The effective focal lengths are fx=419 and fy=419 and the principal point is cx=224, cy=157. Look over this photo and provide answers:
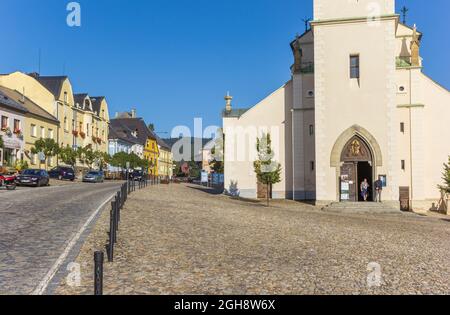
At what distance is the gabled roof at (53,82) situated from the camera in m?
49.3

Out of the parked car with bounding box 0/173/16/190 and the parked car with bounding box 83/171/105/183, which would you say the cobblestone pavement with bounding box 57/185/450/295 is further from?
the parked car with bounding box 83/171/105/183

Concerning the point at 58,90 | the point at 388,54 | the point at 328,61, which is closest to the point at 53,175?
the point at 58,90

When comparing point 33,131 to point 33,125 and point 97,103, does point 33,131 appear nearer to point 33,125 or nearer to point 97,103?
point 33,125

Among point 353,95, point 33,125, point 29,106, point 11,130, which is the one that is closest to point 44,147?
point 11,130

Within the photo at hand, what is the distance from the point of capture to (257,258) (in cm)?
904

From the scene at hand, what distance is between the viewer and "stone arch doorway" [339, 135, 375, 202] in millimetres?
26266

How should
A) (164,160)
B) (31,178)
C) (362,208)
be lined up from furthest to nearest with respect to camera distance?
1. (164,160)
2. (31,178)
3. (362,208)

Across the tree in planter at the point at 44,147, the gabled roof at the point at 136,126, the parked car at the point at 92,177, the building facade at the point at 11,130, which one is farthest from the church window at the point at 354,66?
the gabled roof at the point at 136,126

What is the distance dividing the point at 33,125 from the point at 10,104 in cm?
492

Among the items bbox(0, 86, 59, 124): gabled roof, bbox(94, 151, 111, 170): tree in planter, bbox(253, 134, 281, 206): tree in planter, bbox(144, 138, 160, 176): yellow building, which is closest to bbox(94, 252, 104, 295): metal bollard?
bbox(253, 134, 281, 206): tree in planter

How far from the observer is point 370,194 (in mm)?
26984

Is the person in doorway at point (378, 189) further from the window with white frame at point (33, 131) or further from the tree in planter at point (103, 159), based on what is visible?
the tree in planter at point (103, 159)

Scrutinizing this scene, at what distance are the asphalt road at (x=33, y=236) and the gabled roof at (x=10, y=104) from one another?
24.0m
